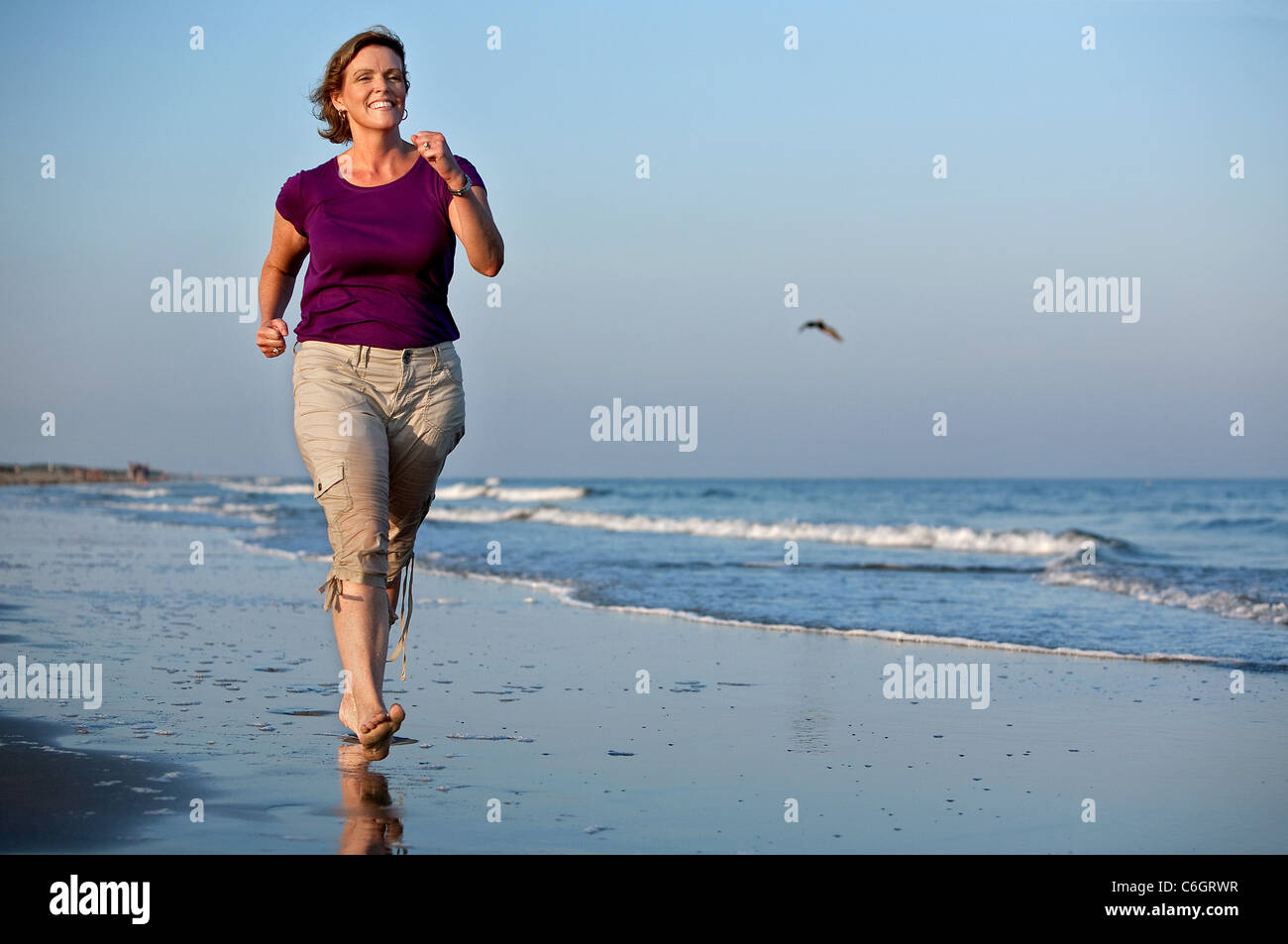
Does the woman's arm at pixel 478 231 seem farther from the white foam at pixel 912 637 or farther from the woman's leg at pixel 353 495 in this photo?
the white foam at pixel 912 637

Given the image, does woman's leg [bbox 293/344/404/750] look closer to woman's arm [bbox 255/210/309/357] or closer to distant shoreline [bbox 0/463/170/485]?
woman's arm [bbox 255/210/309/357]

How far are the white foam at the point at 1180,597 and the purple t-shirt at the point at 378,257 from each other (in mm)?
8023

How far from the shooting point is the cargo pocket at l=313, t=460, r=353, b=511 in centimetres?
380

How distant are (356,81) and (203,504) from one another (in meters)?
35.7

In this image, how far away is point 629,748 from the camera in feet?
16.1

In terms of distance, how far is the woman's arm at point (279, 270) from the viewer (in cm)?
409

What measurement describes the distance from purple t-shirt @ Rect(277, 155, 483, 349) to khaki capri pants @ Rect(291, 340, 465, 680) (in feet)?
0.21

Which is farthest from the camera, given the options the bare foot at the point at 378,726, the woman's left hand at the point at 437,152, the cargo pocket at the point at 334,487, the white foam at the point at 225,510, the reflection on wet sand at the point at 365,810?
the white foam at the point at 225,510

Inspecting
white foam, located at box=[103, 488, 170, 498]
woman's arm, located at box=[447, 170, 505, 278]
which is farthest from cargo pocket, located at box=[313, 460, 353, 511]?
white foam, located at box=[103, 488, 170, 498]

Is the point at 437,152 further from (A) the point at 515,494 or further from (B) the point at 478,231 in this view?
(A) the point at 515,494

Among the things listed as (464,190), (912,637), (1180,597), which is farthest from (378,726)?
(1180,597)

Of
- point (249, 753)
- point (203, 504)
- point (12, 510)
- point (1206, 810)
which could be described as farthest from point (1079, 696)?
point (203, 504)

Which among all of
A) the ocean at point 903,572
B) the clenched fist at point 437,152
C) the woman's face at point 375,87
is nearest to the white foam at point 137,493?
the ocean at point 903,572
